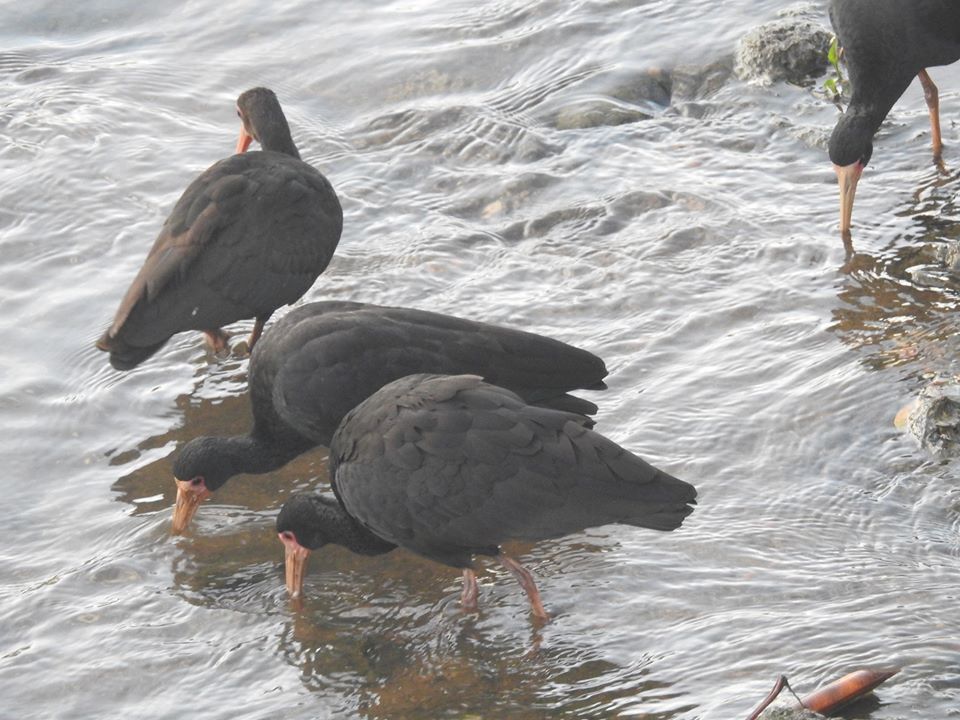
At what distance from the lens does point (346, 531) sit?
5113mm

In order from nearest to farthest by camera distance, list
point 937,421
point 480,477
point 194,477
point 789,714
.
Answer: point 789,714 < point 480,477 < point 937,421 < point 194,477

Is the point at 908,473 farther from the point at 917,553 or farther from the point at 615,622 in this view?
the point at 615,622

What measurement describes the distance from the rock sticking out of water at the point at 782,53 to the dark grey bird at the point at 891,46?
508mm

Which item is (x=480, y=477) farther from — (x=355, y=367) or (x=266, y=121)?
(x=266, y=121)

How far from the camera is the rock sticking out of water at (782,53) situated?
26.6ft

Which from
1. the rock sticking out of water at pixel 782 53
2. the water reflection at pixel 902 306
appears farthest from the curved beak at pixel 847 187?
the rock sticking out of water at pixel 782 53

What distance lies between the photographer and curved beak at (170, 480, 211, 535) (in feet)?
18.0

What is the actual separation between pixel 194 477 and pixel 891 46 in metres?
4.14

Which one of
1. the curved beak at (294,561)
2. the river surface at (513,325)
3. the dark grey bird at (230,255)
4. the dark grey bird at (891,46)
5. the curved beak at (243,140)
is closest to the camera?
the river surface at (513,325)

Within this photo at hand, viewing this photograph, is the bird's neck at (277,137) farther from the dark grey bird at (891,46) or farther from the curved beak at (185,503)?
the dark grey bird at (891,46)

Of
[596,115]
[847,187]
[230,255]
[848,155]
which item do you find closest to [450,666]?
[230,255]

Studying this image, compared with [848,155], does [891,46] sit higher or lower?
higher

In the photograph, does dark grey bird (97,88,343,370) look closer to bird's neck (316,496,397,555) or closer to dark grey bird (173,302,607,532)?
dark grey bird (173,302,607,532)

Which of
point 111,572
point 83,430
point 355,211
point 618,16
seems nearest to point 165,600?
point 111,572
